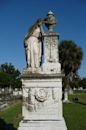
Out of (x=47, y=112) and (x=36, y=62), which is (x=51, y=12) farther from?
(x=47, y=112)

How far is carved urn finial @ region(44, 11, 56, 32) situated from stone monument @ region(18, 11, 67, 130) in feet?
0.23

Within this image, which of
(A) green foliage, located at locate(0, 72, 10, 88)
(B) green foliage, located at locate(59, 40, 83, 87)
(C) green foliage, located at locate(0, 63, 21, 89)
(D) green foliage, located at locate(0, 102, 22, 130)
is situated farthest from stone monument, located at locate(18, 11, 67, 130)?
(A) green foliage, located at locate(0, 72, 10, 88)

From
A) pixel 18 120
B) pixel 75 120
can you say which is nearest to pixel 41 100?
pixel 18 120

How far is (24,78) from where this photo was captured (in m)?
11.2

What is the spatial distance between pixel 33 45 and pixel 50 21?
36.3 inches

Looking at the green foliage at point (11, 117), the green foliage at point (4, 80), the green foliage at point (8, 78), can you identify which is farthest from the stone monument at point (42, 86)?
the green foliage at point (4, 80)

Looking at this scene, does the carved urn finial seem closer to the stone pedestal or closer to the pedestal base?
the stone pedestal

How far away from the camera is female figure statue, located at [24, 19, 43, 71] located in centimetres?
1144

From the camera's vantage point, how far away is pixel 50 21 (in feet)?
38.1

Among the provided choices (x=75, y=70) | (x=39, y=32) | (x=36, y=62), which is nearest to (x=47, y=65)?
(x=36, y=62)

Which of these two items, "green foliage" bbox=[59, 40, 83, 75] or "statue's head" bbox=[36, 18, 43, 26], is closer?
"statue's head" bbox=[36, 18, 43, 26]

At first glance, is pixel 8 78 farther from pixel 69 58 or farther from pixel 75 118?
pixel 75 118

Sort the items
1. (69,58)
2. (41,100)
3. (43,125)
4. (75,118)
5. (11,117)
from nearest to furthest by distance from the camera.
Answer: (43,125)
(41,100)
(11,117)
(75,118)
(69,58)

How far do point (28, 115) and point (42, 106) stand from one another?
1.63 ft
